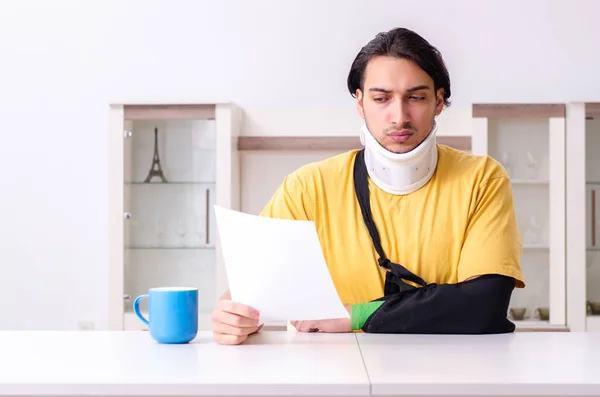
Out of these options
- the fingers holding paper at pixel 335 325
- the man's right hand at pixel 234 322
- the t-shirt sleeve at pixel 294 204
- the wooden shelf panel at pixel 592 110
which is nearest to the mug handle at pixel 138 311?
the man's right hand at pixel 234 322

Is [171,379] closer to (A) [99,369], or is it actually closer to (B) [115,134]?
(A) [99,369]

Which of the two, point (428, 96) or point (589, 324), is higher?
point (428, 96)

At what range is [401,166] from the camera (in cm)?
195

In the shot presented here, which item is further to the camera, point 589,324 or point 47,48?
point 47,48

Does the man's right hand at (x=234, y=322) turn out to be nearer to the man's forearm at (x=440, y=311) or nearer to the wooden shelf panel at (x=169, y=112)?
the man's forearm at (x=440, y=311)

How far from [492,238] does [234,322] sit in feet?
2.30

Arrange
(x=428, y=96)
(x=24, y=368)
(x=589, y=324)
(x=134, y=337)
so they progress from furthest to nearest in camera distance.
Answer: (x=589, y=324)
(x=428, y=96)
(x=134, y=337)
(x=24, y=368)

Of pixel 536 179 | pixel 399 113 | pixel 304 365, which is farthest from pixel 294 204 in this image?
pixel 536 179

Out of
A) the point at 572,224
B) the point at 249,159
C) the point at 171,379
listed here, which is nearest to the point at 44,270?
the point at 249,159

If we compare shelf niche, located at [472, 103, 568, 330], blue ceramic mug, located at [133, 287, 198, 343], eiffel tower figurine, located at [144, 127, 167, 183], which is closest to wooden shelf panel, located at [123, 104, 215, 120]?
eiffel tower figurine, located at [144, 127, 167, 183]

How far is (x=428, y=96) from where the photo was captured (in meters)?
1.97

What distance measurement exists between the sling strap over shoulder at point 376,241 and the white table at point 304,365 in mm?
227

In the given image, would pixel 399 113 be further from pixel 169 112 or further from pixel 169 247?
pixel 169 247

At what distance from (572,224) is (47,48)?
262 centimetres
